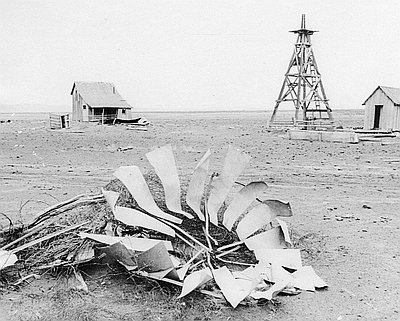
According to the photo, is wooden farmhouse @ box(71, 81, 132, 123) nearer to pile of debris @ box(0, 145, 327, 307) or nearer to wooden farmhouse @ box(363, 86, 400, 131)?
wooden farmhouse @ box(363, 86, 400, 131)

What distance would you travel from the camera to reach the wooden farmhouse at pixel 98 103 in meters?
40.5

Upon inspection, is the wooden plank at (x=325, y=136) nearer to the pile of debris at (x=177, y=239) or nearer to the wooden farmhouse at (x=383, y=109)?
the wooden farmhouse at (x=383, y=109)

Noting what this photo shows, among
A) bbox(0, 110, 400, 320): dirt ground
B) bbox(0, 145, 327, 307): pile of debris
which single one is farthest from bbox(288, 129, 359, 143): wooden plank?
bbox(0, 145, 327, 307): pile of debris

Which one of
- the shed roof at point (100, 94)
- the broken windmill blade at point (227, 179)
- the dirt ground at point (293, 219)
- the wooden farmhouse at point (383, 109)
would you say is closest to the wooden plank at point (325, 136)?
the dirt ground at point (293, 219)

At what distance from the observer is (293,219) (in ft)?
27.7

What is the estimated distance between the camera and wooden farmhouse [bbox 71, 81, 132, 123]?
133 ft

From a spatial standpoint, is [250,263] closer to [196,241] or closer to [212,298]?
[196,241]

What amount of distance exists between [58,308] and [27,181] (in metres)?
7.77

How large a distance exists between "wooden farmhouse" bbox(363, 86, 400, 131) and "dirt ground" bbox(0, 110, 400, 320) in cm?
738

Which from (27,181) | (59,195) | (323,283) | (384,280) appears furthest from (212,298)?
(27,181)

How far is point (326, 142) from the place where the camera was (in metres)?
22.1

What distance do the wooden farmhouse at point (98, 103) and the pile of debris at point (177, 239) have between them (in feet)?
109

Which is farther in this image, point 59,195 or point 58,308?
point 59,195

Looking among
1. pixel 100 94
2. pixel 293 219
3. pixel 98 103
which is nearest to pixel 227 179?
pixel 293 219
